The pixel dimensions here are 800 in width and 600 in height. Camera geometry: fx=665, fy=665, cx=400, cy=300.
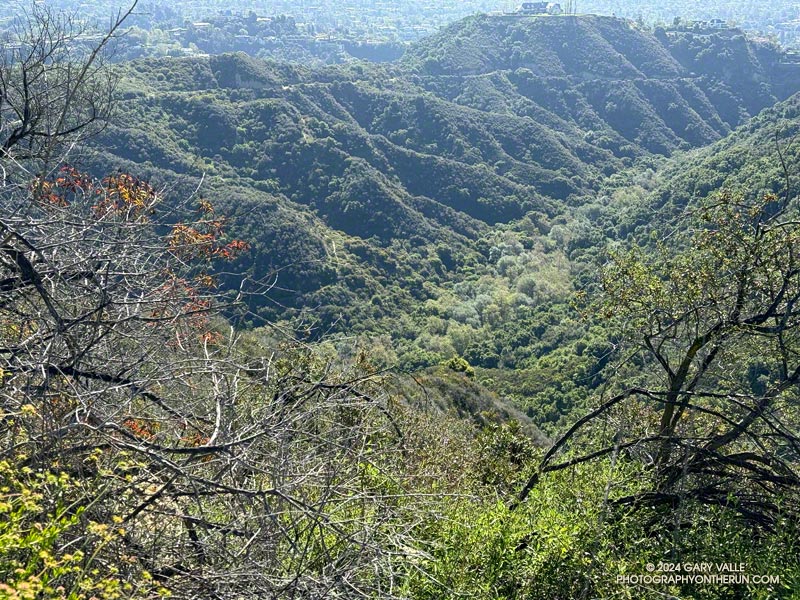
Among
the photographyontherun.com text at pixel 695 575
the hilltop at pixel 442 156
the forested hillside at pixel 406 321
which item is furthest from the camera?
the hilltop at pixel 442 156

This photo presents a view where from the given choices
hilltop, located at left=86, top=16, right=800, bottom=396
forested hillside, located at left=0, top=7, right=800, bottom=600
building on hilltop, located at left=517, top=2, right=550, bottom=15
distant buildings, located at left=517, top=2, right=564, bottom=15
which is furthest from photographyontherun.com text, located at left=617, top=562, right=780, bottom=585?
→ building on hilltop, located at left=517, top=2, right=550, bottom=15

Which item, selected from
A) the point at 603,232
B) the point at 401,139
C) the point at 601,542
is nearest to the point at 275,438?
the point at 601,542

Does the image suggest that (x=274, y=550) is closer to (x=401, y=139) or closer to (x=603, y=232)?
(x=603, y=232)

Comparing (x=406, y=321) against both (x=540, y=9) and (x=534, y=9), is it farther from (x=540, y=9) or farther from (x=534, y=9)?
(x=534, y=9)

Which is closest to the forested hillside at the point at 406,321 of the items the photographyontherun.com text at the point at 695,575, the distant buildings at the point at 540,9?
the photographyontherun.com text at the point at 695,575

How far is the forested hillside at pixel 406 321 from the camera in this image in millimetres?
2914

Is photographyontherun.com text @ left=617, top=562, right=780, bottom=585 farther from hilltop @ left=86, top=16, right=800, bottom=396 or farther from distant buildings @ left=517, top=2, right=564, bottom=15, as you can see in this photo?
distant buildings @ left=517, top=2, right=564, bottom=15

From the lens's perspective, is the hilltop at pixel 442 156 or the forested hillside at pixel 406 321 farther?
the hilltop at pixel 442 156

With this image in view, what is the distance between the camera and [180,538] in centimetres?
300

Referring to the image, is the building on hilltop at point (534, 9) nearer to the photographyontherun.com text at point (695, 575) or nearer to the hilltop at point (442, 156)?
the hilltop at point (442, 156)

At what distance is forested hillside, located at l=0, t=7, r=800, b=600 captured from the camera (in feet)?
9.56

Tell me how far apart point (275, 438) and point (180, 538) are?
614 millimetres

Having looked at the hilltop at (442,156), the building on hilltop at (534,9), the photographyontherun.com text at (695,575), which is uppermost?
the building on hilltop at (534,9)

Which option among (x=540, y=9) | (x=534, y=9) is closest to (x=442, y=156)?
(x=540, y=9)
